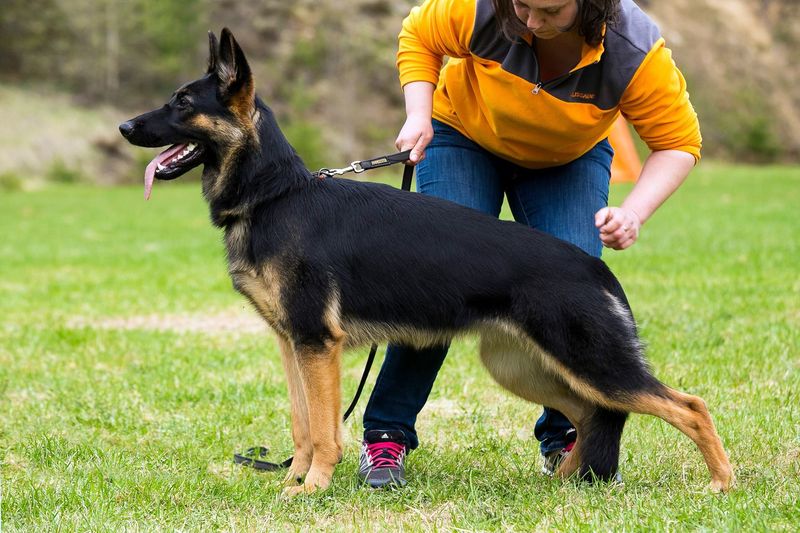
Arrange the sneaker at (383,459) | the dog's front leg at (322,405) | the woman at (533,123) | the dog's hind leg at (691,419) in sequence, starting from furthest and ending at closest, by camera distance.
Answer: the sneaker at (383,459)
the dog's front leg at (322,405)
the woman at (533,123)
the dog's hind leg at (691,419)

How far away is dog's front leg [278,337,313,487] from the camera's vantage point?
13.5 feet

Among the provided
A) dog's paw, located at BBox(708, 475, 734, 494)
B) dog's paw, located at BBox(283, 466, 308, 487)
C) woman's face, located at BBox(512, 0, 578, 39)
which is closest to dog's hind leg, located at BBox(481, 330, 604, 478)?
dog's paw, located at BBox(708, 475, 734, 494)

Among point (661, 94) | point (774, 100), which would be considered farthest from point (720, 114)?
point (661, 94)

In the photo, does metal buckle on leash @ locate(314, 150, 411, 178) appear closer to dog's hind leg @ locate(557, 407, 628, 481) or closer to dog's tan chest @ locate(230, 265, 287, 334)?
dog's tan chest @ locate(230, 265, 287, 334)

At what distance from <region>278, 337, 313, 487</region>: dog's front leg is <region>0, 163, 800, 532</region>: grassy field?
16cm

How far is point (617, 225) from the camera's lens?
144 inches

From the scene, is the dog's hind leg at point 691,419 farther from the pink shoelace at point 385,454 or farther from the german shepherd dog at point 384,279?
the pink shoelace at point 385,454

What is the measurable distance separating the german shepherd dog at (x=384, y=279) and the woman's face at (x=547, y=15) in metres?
0.79

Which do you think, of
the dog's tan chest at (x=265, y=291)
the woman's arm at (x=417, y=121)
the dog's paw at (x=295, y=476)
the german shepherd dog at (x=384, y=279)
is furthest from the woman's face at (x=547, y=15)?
the dog's paw at (x=295, y=476)

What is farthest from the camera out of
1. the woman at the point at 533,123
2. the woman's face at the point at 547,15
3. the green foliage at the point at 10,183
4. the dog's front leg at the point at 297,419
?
the green foliage at the point at 10,183

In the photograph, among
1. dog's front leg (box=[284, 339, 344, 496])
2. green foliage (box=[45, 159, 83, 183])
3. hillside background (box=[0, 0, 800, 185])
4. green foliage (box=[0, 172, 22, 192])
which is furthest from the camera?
hillside background (box=[0, 0, 800, 185])

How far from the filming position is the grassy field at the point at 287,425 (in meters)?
3.51

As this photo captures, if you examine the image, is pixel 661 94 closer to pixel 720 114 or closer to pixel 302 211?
pixel 302 211

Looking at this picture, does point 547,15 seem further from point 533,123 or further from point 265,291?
point 265,291
